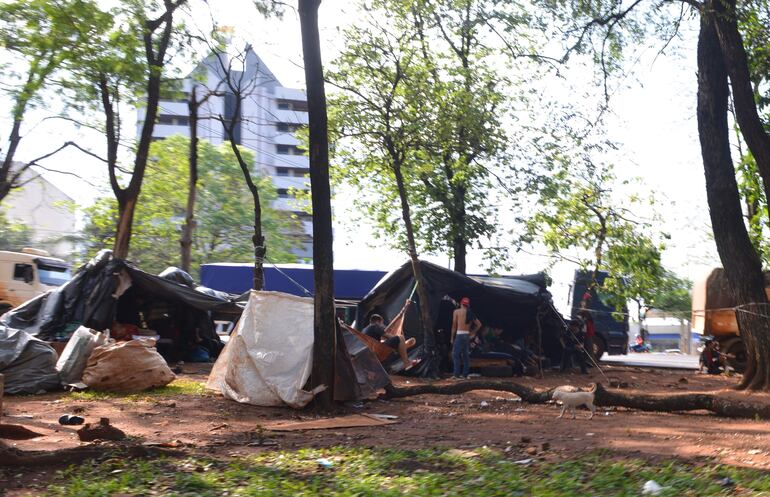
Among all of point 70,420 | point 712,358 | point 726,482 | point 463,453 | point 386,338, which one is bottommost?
point 70,420

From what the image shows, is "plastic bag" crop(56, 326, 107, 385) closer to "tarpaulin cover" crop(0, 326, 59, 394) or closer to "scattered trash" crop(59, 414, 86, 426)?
"tarpaulin cover" crop(0, 326, 59, 394)

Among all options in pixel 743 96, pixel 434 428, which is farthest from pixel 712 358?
pixel 434 428

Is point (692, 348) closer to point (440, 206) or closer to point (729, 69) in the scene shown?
point (440, 206)

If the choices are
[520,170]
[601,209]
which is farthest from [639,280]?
[520,170]

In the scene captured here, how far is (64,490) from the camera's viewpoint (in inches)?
233

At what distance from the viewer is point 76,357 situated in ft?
41.4

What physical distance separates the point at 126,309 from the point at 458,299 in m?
7.64

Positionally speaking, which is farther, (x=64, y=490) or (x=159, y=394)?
(x=159, y=394)

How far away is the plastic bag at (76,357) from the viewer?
1248 centimetres

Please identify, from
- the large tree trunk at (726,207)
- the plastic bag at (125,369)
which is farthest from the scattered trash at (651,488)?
the plastic bag at (125,369)

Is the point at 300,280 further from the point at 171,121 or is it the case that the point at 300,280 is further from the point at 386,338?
the point at 171,121

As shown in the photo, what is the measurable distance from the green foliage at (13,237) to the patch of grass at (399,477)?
3975cm

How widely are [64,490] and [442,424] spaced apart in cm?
507

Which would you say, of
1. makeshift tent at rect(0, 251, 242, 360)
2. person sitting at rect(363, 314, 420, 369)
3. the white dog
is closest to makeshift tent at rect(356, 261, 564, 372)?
person sitting at rect(363, 314, 420, 369)
